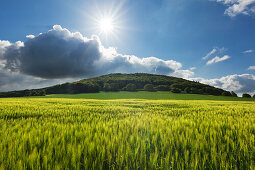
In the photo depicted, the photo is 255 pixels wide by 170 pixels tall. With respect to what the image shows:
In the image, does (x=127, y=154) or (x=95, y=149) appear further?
(x=95, y=149)

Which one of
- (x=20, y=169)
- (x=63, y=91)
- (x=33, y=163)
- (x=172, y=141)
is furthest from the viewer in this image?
(x=63, y=91)

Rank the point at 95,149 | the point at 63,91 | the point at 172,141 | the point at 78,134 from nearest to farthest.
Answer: the point at 95,149 → the point at 172,141 → the point at 78,134 → the point at 63,91

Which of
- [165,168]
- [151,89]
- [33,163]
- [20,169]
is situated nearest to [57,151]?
[33,163]

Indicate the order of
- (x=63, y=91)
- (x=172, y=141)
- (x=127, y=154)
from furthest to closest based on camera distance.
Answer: (x=63, y=91), (x=172, y=141), (x=127, y=154)

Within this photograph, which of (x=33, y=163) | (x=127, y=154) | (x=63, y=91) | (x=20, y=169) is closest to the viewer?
(x=20, y=169)

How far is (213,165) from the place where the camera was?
1.45 meters

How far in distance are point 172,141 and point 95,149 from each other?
124 cm

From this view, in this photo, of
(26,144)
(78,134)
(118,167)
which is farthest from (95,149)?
(26,144)

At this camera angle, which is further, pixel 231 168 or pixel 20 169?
pixel 231 168

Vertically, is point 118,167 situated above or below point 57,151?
below

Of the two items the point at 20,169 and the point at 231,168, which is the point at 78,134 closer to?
the point at 20,169

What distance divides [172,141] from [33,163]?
192 cm

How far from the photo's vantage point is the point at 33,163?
1.35 metres

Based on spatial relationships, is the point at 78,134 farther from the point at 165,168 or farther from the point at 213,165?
the point at 213,165
